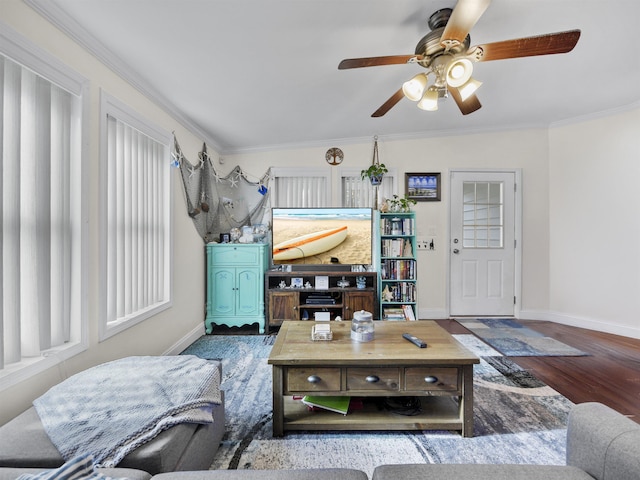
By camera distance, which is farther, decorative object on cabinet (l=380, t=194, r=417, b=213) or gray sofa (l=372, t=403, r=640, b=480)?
decorative object on cabinet (l=380, t=194, r=417, b=213)

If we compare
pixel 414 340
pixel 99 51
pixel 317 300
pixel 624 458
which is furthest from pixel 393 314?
pixel 99 51

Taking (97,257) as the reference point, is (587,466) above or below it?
below

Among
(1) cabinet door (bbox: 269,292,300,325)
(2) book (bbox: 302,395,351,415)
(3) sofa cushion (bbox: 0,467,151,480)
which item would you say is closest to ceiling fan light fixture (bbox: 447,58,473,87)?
(2) book (bbox: 302,395,351,415)

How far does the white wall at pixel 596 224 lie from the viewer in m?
3.43

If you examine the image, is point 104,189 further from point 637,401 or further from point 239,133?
point 637,401

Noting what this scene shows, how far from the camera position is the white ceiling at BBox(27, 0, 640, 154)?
172cm

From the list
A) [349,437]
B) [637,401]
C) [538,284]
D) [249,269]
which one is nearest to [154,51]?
[249,269]

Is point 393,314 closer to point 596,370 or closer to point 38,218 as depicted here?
point 596,370

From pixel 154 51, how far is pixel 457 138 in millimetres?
3584

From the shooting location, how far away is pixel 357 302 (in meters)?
3.55

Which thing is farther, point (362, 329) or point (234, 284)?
point (234, 284)

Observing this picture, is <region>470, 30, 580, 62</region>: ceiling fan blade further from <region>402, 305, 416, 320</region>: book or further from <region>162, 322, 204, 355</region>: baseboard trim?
<region>162, 322, 204, 355</region>: baseboard trim

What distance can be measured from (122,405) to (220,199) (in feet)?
9.58

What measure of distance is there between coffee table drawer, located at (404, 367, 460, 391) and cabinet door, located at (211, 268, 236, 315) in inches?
95.2
